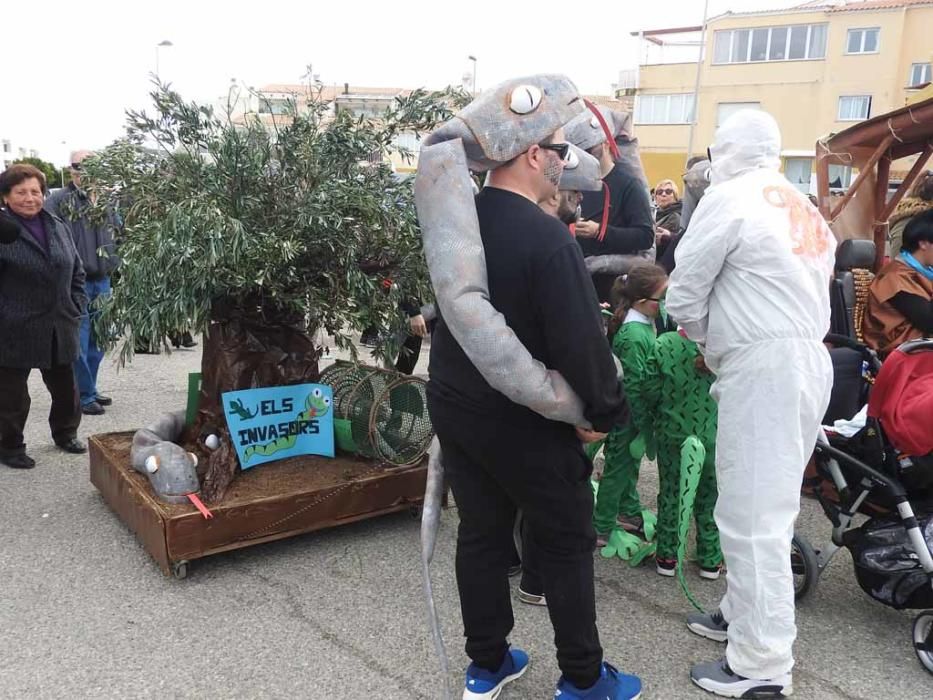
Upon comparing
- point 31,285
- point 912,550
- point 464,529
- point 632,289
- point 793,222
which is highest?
point 793,222

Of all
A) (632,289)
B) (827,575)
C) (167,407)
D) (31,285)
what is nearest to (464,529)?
(632,289)

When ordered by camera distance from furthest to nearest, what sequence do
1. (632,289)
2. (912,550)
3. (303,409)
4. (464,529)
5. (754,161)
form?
(303,409), (632,289), (912,550), (754,161), (464,529)

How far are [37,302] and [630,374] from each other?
3528 millimetres

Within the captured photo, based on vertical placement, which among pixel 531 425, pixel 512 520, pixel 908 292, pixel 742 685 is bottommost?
pixel 742 685

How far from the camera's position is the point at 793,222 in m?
2.60

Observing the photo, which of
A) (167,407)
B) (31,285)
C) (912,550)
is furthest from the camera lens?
(167,407)

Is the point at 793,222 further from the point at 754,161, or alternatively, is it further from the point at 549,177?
the point at 549,177

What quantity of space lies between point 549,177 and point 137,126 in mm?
2337

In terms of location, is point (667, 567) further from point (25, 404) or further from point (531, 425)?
point (25, 404)

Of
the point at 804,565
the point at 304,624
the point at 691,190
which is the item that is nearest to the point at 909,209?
the point at 691,190

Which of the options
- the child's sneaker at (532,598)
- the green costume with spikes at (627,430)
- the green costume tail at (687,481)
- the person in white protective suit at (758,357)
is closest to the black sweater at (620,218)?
the green costume with spikes at (627,430)

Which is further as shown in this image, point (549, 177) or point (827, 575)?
point (827, 575)

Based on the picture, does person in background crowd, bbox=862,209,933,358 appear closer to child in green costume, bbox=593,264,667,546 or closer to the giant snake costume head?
child in green costume, bbox=593,264,667,546

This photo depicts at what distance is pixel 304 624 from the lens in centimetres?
308
